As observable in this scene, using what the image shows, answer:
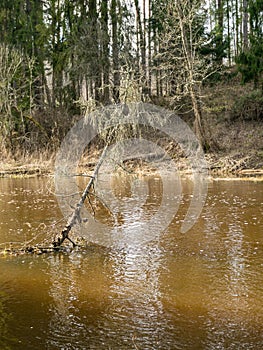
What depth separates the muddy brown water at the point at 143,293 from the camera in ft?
16.0

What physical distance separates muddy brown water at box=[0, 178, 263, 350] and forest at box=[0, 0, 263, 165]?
50.6 ft

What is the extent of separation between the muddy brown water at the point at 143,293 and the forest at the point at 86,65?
15.4 m

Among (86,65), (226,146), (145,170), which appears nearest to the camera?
(145,170)

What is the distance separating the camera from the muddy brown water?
488 centimetres

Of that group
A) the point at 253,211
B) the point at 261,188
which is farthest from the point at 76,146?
the point at 253,211

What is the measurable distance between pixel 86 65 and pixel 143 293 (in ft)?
73.2

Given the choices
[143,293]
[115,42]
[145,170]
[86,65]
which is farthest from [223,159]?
[143,293]

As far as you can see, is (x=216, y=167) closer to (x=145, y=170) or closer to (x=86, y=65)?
(x=145, y=170)

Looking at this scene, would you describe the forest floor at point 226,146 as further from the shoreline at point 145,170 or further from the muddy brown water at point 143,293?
the muddy brown water at point 143,293

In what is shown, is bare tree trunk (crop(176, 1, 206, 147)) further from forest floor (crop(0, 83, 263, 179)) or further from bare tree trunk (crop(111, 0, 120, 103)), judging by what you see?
bare tree trunk (crop(111, 0, 120, 103))

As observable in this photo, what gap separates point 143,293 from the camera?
20.2ft

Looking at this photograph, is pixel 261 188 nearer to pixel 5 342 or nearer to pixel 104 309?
pixel 104 309

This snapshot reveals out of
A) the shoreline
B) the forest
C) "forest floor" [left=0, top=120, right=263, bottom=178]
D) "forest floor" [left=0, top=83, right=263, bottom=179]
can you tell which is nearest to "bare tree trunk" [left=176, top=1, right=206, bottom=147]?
"forest floor" [left=0, top=83, right=263, bottom=179]

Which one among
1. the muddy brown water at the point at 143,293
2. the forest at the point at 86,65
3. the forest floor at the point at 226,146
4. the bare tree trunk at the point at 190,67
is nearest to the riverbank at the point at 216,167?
the forest floor at the point at 226,146
